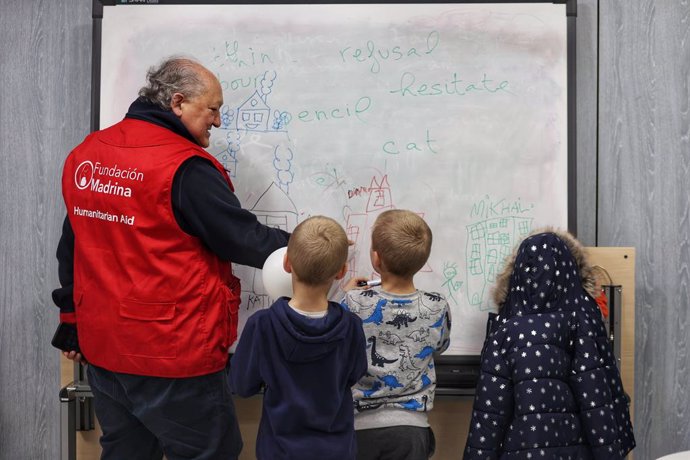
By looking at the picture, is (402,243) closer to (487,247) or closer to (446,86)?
(487,247)

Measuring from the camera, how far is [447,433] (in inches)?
94.9

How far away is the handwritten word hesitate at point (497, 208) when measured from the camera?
2328 mm

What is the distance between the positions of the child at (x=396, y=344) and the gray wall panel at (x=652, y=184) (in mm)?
963

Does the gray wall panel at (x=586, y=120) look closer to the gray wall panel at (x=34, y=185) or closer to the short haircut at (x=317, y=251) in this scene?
the short haircut at (x=317, y=251)

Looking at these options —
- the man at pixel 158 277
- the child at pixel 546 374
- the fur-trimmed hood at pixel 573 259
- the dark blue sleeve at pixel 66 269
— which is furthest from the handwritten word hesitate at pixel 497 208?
the dark blue sleeve at pixel 66 269

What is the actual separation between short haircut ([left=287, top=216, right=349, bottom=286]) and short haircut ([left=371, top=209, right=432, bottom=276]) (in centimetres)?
21

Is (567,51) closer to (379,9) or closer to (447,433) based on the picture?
(379,9)

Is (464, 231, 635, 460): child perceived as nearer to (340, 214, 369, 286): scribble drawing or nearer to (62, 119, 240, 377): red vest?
(340, 214, 369, 286): scribble drawing

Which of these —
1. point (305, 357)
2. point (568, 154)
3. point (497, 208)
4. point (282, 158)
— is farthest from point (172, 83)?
point (568, 154)

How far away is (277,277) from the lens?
182 centimetres

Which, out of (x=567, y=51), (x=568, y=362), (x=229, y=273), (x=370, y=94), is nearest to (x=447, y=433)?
(x=568, y=362)

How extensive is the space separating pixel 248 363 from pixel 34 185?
4.44ft

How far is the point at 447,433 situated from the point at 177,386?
990 millimetres

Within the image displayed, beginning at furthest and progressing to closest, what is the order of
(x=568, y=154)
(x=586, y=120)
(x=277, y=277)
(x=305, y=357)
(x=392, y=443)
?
1. (x=586, y=120)
2. (x=568, y=154)
3. (x=392, y=443)
4. (x=277, y=277)
5. (x=305, y=357)
